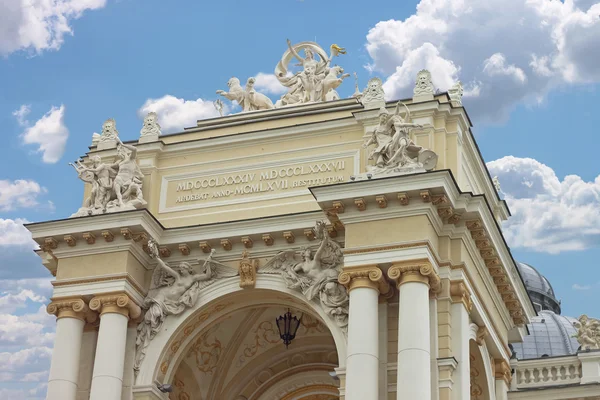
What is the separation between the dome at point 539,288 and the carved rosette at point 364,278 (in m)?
18.6

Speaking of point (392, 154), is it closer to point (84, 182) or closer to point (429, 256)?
point (429, 256)

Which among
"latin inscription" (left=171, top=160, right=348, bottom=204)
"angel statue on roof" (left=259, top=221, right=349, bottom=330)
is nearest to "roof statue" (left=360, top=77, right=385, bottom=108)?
"latin inscription" (left=171, top=160, right=348, bottom=204)

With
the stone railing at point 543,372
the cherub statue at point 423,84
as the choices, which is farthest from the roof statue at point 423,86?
the stone railing at point 543,372

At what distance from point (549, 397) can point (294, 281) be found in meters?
7.53

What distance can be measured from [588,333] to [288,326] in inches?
288

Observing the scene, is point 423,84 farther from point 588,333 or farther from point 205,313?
point 588,333

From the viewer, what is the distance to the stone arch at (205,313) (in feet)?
79.8

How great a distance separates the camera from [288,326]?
87.0ft

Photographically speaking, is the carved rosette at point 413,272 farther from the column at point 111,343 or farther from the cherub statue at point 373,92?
the column at point 111,343

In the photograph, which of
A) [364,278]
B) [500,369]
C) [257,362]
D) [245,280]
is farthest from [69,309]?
[500,369]

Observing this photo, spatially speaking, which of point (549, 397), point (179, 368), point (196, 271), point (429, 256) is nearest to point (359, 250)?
point (429, 256)

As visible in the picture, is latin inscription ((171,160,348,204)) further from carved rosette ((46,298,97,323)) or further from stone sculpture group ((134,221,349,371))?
carved rosette ((46,298,97,323))

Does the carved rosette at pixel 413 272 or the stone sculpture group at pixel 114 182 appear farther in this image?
the stone sculpture group at pixel 114 182

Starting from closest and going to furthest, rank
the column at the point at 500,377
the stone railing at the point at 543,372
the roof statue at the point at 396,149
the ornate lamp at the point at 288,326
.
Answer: the roof statue at the point at 396,149, the ornate lamp at the point at 288,326, the column at the point at 500,377, the stone railing at the point at 543,372
